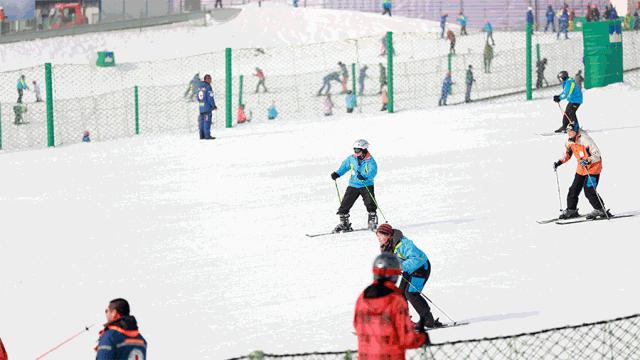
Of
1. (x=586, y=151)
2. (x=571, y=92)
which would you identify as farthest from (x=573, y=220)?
(x=571, y=92)

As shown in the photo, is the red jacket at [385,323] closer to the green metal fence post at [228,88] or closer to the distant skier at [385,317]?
the distant skier at [385,317]

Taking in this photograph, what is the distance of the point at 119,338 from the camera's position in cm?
916

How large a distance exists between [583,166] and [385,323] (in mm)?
9996

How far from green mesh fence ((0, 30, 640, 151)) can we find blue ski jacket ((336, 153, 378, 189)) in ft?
63.1

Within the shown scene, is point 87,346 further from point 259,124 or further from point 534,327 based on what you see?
point 259,124

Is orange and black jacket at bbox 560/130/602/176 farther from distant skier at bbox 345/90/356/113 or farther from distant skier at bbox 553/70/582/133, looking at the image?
distant skier at bbox 345/90/356/113

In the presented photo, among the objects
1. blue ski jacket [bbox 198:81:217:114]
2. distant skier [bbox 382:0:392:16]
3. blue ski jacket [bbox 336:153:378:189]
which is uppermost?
distant skier [bbox 382:0:392:16]

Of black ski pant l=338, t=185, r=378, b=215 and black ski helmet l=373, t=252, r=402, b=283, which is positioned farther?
black ski pant l=338, t=185, r=378, b=215

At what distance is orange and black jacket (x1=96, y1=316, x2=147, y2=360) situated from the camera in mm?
9117

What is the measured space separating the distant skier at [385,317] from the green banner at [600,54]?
27176 mm

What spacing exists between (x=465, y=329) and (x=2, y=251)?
7.49 m

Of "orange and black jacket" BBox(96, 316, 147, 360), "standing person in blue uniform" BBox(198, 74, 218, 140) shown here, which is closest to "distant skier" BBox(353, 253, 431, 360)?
"orange and black jacket" BBox(96, 316, 147, 360)

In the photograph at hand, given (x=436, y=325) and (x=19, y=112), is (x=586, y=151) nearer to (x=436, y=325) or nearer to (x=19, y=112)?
(x=436, y=325)

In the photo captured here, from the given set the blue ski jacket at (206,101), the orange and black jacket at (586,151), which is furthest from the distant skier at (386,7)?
the orange and black jacket at (586,151)
